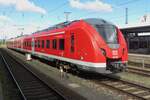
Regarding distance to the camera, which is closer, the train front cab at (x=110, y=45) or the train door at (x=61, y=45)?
the train front cab at (x=110, y=45)

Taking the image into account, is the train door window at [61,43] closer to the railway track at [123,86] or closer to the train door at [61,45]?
the train door at [61,45]

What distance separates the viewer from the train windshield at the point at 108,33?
1330 centimetres

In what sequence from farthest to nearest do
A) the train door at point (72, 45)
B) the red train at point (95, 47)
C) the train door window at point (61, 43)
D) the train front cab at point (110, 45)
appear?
the train door window at point (61, 43)
the train door at point (72, 45)
the train front cab at point (110, 45)
the red train at point (95, 47)

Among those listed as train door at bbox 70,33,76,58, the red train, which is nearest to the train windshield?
the red train

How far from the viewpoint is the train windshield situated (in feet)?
43.6

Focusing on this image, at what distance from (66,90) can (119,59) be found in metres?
3.65

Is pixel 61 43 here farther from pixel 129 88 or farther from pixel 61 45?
pixel 129 88

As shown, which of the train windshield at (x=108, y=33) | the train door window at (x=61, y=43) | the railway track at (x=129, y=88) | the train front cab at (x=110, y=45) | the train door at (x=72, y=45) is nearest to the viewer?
the railway track at (x=129, y=88)

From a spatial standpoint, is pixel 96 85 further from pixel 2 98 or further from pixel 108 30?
pixel 2 98

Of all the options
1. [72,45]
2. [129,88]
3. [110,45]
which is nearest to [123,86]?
[129,88]

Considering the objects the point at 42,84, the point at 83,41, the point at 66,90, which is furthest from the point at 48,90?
the point at 83,41

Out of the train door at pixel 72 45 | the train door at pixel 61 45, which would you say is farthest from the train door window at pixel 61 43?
the train door at pixel 72 45

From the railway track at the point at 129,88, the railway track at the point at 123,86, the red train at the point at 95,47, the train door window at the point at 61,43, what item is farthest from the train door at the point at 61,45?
the railway track at the point at 129,88

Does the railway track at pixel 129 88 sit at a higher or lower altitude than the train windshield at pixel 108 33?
lower
